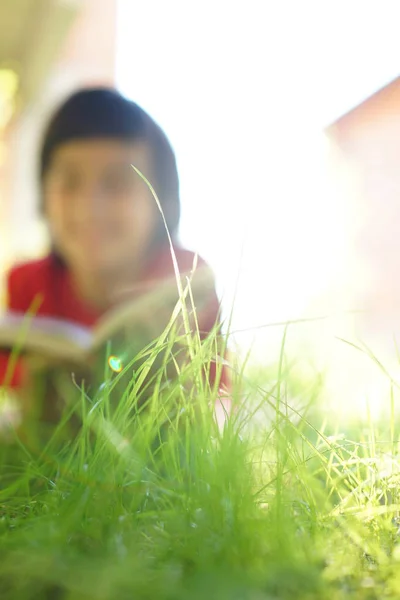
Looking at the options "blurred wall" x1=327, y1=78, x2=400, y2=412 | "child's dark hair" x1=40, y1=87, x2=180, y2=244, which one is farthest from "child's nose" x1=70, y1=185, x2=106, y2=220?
"blurred wall" x1=327, y1=78, x2=400, y2=412

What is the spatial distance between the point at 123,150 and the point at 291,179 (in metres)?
0.90

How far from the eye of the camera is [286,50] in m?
0.65

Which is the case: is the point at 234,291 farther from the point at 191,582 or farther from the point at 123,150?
the point at 123,150

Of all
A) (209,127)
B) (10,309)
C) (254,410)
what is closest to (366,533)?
(254,410)

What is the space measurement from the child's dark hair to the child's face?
21 mm

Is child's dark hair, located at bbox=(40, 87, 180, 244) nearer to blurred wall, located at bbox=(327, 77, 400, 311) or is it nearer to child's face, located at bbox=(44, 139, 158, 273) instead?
child's face, located at bbox=(44, 139, 158, 273)

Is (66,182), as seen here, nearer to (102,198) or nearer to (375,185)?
(102,198)

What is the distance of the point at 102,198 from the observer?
1.37 meters

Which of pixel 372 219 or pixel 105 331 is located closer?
pixel 105 331

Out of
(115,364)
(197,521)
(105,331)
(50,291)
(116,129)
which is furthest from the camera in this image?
(50,291)

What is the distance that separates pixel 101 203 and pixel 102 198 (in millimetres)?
14

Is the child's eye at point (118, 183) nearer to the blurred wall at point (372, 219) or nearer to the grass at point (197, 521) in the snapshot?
the blurred wall at point (372, 219)

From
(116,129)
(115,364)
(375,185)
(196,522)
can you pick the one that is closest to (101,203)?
(116,129)

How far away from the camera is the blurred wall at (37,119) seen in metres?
2.88
